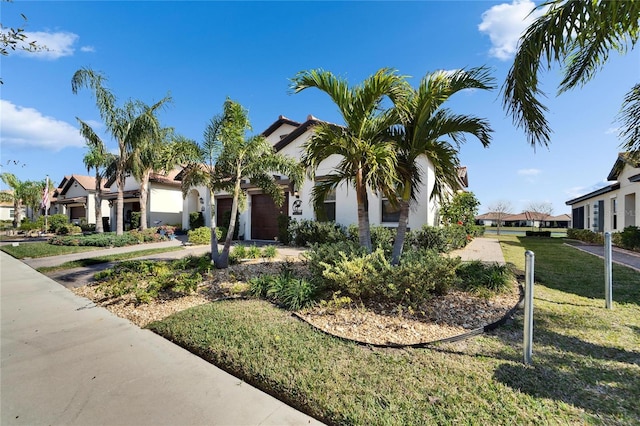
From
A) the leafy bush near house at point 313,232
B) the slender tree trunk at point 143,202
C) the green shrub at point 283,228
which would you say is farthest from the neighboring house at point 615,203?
the slender tree trunk at point 143,202

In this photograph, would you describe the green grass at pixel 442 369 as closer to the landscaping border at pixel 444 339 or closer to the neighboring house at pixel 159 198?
the landscaping border at pixel 444 339

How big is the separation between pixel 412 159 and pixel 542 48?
268cm

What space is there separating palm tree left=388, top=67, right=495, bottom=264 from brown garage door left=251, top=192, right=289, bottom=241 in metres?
9.91

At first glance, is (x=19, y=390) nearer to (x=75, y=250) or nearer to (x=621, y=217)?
(x=75, y=250)

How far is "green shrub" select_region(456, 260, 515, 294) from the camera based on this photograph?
544 cm

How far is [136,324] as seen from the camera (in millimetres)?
4695

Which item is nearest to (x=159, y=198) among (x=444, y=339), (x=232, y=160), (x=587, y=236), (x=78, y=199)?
(x=78, y=199)

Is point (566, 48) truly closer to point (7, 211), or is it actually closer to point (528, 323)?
point (528, 323)

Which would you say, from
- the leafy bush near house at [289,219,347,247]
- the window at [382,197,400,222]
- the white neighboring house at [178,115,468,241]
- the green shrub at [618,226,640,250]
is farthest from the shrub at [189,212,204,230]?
the green shrub at [618,226,640,250]

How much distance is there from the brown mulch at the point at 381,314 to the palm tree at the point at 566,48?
3007 mm

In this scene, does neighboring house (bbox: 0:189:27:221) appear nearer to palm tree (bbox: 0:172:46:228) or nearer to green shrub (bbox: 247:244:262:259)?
palm tree (bbox: 0:172:46:228)

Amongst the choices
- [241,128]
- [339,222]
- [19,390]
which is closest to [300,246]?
[339,222]

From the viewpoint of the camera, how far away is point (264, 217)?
16.5m

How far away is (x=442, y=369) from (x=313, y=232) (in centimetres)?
1004
